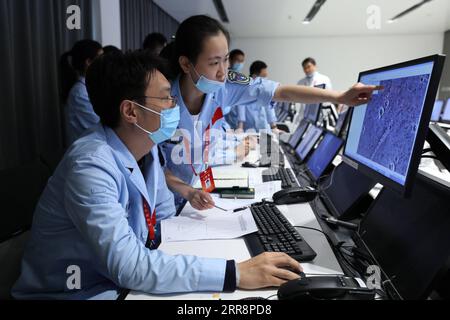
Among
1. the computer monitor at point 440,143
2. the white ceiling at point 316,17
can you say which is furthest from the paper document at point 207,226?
the white ceiling at point 316,17

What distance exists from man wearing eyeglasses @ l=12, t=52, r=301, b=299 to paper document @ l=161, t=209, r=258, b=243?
0.23ft

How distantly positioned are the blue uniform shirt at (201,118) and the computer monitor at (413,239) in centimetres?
80

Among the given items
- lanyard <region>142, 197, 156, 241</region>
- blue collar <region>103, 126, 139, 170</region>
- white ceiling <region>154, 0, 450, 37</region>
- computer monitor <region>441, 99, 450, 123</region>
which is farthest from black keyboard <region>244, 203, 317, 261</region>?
white ceiling <region>154, 0, 450, 37</region>

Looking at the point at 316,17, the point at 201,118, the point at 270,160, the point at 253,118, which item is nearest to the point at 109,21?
the point at 253,118

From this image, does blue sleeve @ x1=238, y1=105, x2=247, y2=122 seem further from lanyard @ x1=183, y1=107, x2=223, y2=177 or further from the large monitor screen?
lanyard @ x1=183, y1=107, x2=223, y2=177

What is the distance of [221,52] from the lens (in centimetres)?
134

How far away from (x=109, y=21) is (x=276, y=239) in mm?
3779

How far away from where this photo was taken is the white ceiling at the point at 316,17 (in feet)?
18.9

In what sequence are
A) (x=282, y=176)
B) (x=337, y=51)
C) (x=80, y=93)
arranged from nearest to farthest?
(x=282, y=176)
(x=80, y=93)
(x=337, y=51)

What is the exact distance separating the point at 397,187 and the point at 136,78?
711 mm

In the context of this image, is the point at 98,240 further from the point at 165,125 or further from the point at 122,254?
the point at 165,125

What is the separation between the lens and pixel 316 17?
6938 mm

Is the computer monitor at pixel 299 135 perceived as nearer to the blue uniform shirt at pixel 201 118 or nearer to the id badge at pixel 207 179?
the blue uniform shirt at pixel 201 118

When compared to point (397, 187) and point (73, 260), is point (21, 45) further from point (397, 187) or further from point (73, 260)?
point (397, 187)
